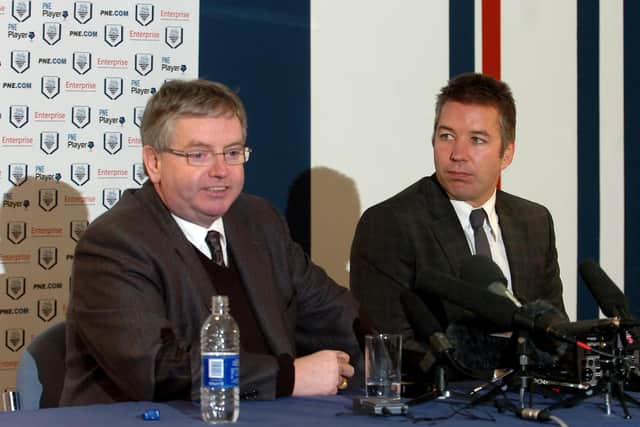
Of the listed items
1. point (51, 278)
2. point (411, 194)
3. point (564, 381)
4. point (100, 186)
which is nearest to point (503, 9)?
point (411, 194)

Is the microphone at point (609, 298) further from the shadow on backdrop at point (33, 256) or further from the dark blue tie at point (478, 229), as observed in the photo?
the shadow on backdrop at point (33, 256)

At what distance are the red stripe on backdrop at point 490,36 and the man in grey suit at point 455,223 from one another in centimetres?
117

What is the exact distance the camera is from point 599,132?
18.5 ft

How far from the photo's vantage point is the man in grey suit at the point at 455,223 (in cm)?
401

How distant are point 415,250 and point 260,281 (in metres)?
0.80

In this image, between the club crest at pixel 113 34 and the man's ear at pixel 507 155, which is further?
the club crest at pixel 113 34

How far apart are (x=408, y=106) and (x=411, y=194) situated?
1.17 meters

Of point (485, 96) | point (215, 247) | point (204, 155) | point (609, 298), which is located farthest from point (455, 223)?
point (609, 298)

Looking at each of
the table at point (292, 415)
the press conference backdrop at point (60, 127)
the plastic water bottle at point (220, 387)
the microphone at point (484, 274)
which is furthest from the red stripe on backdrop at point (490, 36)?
the plastic water bottle at point (220, 387)

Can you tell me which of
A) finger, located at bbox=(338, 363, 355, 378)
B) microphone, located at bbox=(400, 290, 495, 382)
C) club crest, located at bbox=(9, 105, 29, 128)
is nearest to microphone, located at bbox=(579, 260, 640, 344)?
microphone, located at bbox=(400, 290, 495, 382)

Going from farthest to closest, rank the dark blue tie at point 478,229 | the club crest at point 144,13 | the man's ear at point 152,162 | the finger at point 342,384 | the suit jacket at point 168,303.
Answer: the club crest at point 144,13
the dark blue tie at point 478,229
the man's ear at point 152,162
the finger at point 342,384
the suit jacket at point 168,303

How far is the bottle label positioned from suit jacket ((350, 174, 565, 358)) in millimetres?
1429

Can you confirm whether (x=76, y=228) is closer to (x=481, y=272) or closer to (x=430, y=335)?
(x=430, y=335)

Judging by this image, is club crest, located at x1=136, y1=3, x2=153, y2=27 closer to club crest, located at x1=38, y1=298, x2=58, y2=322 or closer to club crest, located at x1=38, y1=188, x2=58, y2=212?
club crest, located at x1=38, y1=188, x2=58, y2=212
